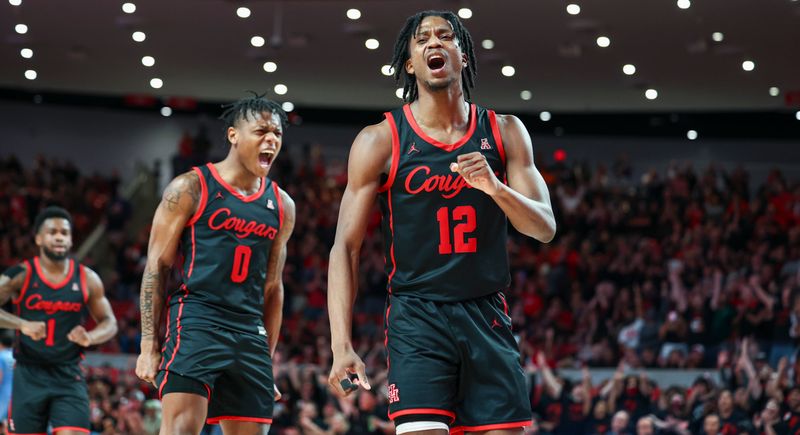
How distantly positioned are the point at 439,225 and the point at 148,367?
Answer: 2.37 m

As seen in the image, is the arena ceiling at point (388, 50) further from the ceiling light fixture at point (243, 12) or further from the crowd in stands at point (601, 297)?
the crowd in stands at point (601, 297)

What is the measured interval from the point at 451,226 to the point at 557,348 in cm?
1211

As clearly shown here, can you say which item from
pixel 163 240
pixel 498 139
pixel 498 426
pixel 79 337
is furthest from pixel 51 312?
pixel 498 426

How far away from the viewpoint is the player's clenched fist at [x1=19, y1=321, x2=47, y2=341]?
27.3 feet

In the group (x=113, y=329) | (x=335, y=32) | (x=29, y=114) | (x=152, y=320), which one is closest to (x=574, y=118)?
(x=335, y=32)

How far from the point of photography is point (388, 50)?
17672 millimetres

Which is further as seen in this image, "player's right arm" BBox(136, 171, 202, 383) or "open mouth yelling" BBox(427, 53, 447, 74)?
"player's right arm" BBox(136, 171, 202, 383)

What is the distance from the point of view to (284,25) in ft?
54.3

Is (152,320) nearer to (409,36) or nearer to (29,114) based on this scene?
(409,36)

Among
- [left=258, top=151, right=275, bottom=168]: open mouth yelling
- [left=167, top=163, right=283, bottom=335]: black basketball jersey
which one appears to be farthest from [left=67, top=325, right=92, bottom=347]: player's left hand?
[left=258, top=151, right=275, bottom=168]: open mouth yelling

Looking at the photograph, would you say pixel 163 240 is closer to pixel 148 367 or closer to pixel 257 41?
pixel 148 367

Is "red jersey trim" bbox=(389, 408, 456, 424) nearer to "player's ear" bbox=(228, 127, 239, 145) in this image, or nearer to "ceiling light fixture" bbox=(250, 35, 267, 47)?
"player's ear" bbox=(228, 127, 239, 145)

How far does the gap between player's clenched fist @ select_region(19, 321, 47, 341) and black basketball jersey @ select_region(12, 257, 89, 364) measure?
19 centimetres

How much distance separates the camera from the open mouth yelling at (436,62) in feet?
15.3
